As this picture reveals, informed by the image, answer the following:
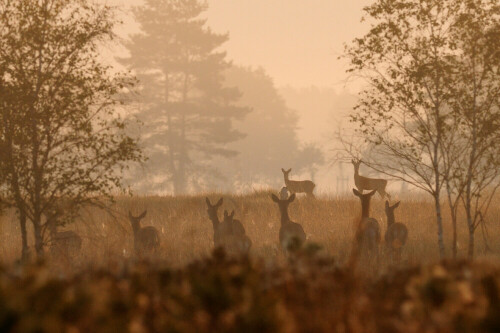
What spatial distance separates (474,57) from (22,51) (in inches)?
368

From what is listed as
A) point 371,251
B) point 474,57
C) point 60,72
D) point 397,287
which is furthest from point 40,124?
point 397,287

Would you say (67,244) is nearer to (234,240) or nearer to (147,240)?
(147,240)

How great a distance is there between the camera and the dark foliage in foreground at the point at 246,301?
3.48 metres

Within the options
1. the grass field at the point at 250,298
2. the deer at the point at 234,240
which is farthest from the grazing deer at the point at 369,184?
the grass field at the point at 250,298

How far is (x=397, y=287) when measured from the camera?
471 cm

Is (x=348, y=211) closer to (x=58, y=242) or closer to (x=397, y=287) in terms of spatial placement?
(x=58, y=242)

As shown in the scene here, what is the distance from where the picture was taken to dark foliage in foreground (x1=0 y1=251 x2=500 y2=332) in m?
3.48

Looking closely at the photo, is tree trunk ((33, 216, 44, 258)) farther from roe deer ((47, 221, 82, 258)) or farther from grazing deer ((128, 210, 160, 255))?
grazing deer ((128, 210, 160, 255))

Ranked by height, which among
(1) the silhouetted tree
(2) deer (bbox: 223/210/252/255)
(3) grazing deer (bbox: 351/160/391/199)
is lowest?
(2) deer (bbox: 223/210/252/255)

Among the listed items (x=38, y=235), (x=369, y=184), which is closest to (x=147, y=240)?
(x=38, y=235)

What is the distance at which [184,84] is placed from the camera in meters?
68.8

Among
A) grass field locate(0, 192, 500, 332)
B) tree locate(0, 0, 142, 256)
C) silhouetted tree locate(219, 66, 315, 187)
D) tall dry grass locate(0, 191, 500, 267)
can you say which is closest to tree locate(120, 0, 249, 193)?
silhouetted tree locate(219, 66, 315, 187)

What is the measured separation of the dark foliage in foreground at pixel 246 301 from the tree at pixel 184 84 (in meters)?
59.5

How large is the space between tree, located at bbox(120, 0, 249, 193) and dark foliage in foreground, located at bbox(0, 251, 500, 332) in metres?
59.5
